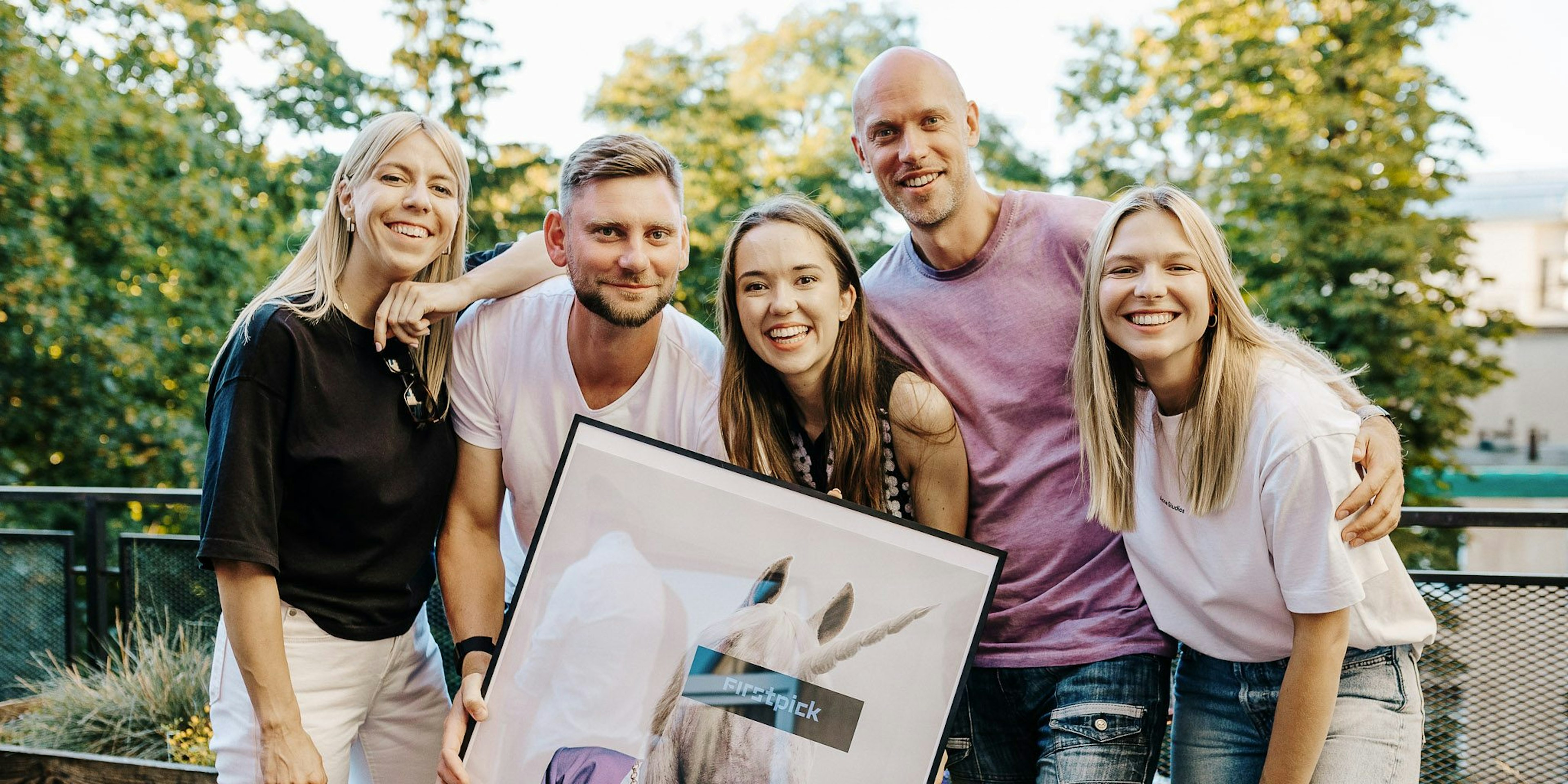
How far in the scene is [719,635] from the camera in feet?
6.56

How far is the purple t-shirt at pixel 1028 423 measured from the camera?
233cm

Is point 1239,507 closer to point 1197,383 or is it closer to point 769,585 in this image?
point 1197,383

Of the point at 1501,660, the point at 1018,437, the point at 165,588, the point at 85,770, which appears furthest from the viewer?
the point at 165,588

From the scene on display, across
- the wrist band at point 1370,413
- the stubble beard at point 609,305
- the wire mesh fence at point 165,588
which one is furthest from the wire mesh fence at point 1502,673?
the wire mesh fence at point 165,588

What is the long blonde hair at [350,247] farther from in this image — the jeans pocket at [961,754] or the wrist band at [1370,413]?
the wrist band at [1370,413]

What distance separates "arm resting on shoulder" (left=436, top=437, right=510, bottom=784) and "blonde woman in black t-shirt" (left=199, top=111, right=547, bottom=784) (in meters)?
0.04

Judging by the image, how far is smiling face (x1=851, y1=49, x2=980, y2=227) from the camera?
2.62 m

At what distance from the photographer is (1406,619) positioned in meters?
2.05

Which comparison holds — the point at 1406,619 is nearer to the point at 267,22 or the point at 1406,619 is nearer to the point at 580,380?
the point at 580,380

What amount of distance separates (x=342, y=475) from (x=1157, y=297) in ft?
5.93

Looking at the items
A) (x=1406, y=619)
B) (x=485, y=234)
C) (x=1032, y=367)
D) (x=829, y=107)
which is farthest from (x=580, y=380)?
(x=829, y=107)

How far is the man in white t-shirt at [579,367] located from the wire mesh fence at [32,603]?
8.92 feet

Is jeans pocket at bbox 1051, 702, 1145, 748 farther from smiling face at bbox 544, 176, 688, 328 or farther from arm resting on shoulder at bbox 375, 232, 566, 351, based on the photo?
arm resting on shoulder at bbox 375, 232, 566, 351

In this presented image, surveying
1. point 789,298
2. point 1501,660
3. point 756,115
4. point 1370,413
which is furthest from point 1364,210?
point 756,115
